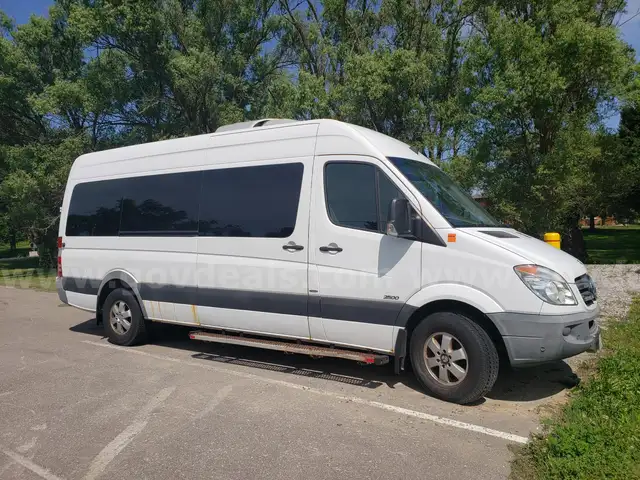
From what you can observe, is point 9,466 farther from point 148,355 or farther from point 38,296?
point 38,296

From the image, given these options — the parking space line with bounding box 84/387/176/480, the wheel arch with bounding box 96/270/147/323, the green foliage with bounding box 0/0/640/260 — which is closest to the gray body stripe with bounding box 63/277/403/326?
the wheel arch with bounding box 96/270/147/323

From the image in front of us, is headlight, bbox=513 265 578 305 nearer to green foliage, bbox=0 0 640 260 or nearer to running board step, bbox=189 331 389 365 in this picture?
running board step, bbox=189 331 389 365

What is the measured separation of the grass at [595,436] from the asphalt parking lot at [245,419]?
0.21 meters

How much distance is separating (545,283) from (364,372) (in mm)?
2358

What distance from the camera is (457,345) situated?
4.82 m

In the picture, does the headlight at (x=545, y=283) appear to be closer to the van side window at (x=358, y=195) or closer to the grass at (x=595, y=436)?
the grass at (x=595, y=436)

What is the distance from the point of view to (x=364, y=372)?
5898 mm

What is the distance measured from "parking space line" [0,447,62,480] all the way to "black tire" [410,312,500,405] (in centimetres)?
326

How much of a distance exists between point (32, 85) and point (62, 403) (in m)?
18.2

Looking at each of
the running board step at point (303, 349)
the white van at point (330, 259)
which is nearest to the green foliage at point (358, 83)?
the white van at point (330, 259)

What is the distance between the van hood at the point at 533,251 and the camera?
4586 mm

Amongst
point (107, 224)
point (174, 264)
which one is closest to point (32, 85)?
point (107, 224)

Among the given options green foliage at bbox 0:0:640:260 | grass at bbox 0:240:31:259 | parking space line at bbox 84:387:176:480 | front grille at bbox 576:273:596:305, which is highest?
green foliage at bbox 0:0:640:260

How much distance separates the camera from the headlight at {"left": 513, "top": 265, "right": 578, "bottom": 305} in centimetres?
448
